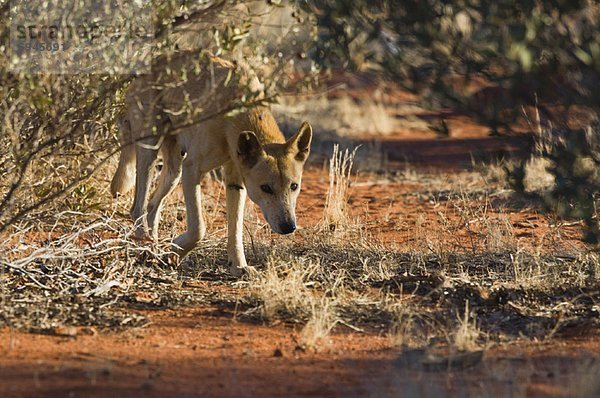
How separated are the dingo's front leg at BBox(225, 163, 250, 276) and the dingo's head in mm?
266

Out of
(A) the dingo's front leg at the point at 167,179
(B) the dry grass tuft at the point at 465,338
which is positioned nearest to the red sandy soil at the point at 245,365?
(B) the dry grass tuft at the point at 465,338

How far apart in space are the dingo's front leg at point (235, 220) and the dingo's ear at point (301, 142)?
0.56 meters

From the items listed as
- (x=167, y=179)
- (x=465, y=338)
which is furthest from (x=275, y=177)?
(x=465, y=338)

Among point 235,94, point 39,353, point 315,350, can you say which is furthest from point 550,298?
point 39,353

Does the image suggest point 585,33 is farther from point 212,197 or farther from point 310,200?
point 310,200

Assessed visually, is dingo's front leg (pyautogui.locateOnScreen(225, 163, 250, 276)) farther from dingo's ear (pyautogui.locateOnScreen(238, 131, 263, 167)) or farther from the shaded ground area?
the shaded ground area

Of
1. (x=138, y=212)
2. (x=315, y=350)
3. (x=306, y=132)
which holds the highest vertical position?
(x=306, y=132)

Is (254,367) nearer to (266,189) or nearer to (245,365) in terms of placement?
(245,365)

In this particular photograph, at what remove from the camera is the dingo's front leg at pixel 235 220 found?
822 centimetres

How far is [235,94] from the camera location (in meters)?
7.22

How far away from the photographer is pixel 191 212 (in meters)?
8.13

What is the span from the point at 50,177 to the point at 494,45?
4.60 metres

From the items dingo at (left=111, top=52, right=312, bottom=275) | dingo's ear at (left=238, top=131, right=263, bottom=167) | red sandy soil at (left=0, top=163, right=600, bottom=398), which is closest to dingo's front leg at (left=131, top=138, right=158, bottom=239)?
dingo at (left=111, top=52, right=312, bottom=275)

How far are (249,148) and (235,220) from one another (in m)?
0.74
